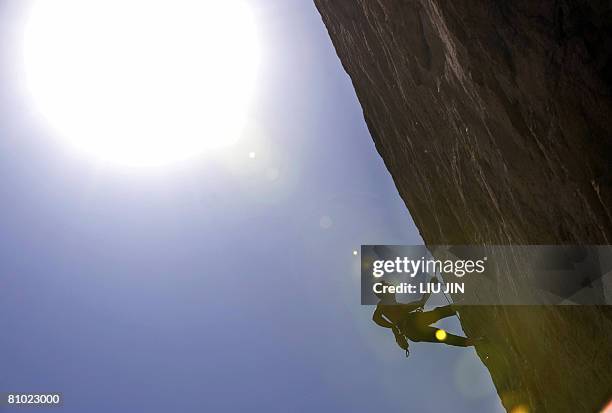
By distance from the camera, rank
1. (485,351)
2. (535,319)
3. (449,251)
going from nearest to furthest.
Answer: (535,319)
(449,251)
(485,351)

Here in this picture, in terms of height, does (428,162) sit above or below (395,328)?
above

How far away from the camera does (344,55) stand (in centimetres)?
1330

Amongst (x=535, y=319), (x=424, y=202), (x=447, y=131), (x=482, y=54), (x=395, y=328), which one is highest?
(x=424, y=202)

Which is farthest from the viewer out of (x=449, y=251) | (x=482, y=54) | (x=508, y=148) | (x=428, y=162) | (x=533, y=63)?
(x=449, y=251)

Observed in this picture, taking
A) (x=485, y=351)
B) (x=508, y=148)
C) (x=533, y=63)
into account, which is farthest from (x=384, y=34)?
(x=485, y=351)

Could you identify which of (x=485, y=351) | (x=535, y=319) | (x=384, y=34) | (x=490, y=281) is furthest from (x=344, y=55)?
(x=485, y=351)

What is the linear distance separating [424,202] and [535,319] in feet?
15.4

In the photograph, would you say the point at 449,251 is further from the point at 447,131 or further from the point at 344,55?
the point at 344,55

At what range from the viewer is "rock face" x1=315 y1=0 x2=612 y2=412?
15.2 feet

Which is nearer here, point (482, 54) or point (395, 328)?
point (482, 54)

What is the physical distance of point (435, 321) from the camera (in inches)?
488

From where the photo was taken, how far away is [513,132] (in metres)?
5.90

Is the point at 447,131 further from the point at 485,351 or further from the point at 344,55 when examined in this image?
the point at 485,351

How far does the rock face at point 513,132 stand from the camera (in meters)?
4.63
